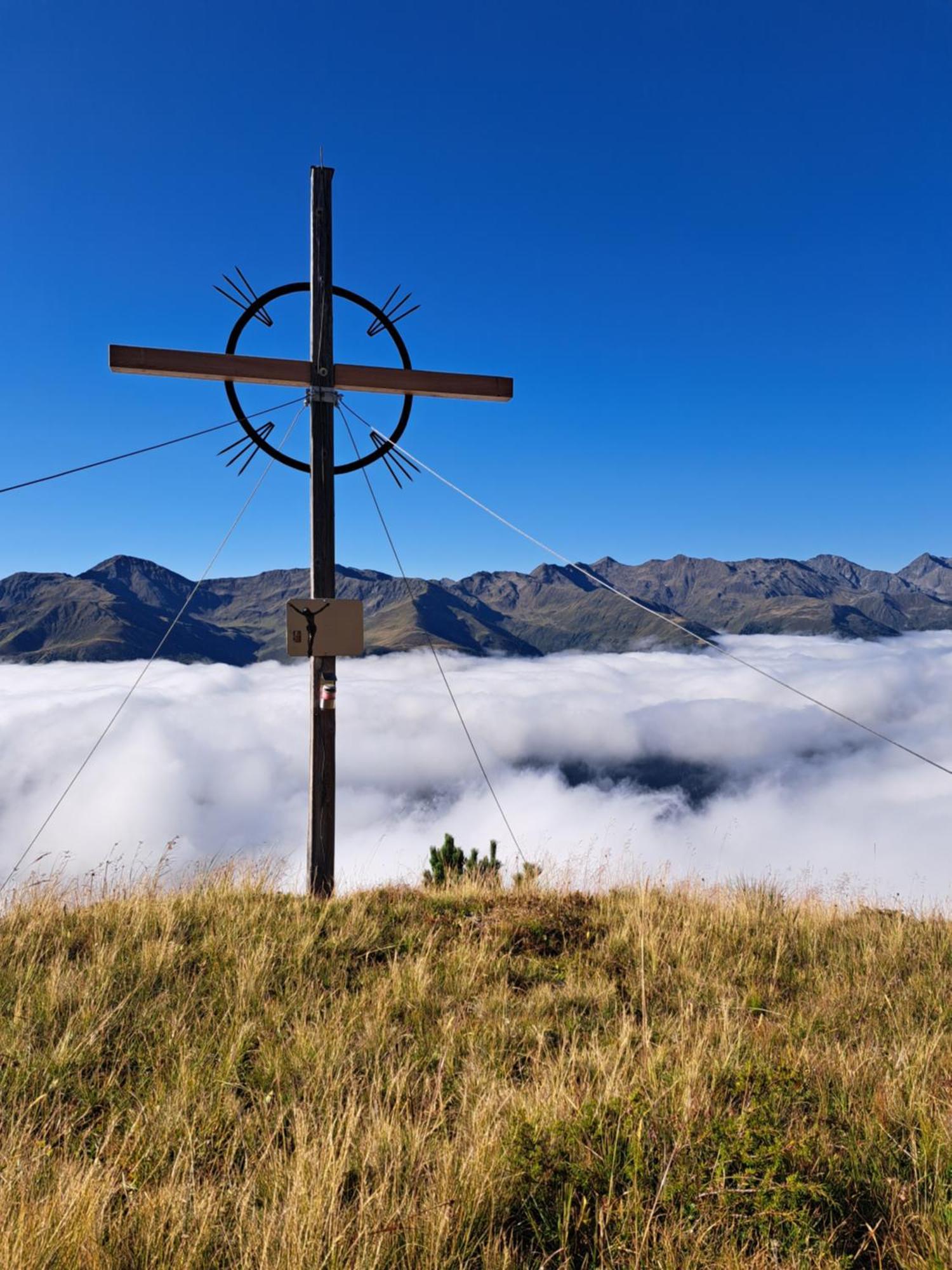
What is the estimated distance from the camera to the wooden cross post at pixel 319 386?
7.11 meters

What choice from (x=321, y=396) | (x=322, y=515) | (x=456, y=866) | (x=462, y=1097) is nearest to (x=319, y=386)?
(x=321, y=396)

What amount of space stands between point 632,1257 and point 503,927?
3.45 metres

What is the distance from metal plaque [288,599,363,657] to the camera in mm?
6973

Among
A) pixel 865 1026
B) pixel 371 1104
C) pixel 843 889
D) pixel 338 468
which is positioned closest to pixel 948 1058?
pixel 865 1026

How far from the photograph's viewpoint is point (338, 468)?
7.73m

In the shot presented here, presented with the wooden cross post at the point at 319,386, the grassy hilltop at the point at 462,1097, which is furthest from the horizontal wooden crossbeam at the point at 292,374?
the grassy hilltop at the point at 462,1097

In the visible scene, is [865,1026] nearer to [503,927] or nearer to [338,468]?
[503,927]

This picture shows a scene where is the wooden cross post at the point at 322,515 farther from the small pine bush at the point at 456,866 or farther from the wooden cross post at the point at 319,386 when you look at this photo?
the small pine bush at the point at 456,866

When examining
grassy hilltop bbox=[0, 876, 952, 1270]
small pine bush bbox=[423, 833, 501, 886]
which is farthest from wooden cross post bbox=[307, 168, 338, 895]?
grassy hilltop bbox=[0, 876, 952, 1270]

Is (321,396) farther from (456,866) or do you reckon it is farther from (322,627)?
(456,866)

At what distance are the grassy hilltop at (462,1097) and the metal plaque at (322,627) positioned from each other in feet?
8.36

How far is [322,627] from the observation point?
23.0 ft

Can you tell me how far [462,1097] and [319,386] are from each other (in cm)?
661

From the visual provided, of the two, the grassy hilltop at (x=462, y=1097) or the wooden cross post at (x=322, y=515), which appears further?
the wooden cross post at (x=322, y=515)
